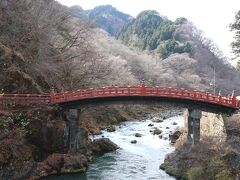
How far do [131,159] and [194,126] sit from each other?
8.34 m

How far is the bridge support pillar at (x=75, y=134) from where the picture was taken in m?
45.0

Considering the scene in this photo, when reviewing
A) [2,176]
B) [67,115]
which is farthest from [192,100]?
[2,176]

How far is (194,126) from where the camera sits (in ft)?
148

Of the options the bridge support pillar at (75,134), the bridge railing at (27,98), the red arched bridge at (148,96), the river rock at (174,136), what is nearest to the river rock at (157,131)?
the river rock at (174,136)

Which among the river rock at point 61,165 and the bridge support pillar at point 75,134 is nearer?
the river rock at point 61,165

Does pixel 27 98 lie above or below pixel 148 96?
below

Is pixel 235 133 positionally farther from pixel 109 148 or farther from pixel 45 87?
pixel 45 87

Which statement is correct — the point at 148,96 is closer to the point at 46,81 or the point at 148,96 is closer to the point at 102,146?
the point at 102,146

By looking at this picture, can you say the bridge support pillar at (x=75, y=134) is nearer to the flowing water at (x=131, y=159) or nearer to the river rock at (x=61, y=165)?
the river rock at (x=61, y=165)

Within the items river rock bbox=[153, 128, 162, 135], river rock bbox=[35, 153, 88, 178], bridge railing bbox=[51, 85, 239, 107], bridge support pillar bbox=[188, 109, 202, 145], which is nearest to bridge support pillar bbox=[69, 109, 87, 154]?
river rock bbox=[35, 153, 88, 178]

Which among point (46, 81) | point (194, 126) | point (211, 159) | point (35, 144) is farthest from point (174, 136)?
point (35, 144)

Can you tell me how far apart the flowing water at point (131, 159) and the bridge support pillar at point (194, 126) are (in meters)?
4.61

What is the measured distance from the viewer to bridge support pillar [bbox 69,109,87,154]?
4503cm

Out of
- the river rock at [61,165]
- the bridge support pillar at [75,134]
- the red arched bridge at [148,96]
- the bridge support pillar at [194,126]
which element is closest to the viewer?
the river rock at [61,165]
